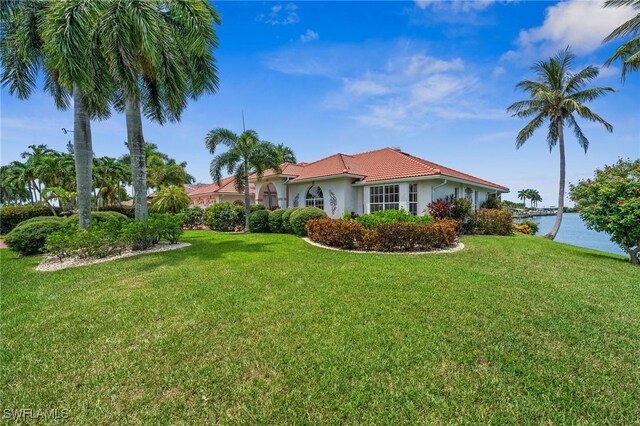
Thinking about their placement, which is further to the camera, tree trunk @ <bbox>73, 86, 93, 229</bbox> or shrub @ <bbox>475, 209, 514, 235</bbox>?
shrub @ <bbox>475, 209, 514, 235</bbox>

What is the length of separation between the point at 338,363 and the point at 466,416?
56.4 inches

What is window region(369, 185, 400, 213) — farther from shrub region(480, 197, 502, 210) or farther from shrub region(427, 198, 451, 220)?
shrub region(480, 197, 502, 210)

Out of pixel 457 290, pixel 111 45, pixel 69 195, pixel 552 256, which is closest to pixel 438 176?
pixel 552 256

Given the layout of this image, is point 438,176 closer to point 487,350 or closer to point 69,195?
point 487,350

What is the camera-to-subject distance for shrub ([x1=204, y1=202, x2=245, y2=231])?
21188 millimetres

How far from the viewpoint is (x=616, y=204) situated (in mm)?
10414

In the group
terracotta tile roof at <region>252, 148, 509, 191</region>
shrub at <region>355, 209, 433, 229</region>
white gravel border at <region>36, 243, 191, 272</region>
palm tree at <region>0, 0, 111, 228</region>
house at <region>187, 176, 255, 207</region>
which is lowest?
white gravel border at <region>36, 243, 191, 272</region>

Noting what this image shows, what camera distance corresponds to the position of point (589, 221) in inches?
445

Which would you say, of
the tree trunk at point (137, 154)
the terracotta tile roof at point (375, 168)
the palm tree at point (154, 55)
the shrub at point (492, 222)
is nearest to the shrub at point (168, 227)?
the tree trunk at point (137, 154)

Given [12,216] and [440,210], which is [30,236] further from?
[440,210]

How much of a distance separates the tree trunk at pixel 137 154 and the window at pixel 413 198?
13972 millimetres

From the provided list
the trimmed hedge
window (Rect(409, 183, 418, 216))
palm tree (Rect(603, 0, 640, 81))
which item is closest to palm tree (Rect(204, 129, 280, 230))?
the trimmed hedge

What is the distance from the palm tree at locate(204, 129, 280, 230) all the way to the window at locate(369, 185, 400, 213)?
671cm

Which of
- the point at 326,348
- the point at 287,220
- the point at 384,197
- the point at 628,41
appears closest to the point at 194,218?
the point at 287,220
